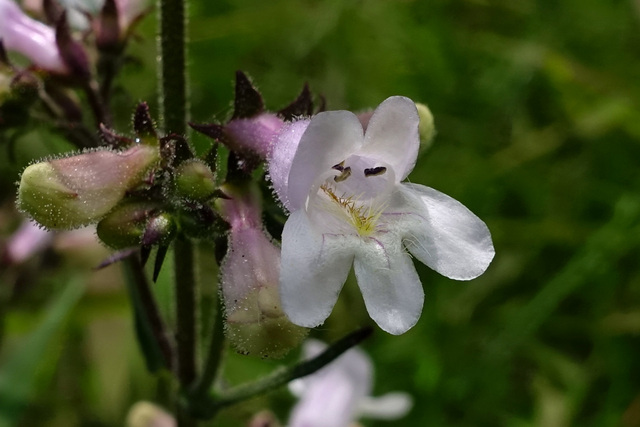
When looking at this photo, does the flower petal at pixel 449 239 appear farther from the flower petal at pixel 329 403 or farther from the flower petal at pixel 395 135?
the flower petal at pixel 329 403

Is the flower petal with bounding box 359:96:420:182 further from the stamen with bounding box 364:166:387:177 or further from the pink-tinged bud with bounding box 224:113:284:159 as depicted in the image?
the pink-tinged bud with bounding box 224:113:284:159

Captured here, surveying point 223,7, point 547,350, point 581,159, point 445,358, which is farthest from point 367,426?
point 223,7

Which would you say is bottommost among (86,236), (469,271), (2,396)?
(2,396)

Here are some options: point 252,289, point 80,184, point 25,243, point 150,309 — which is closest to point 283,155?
point 252,289

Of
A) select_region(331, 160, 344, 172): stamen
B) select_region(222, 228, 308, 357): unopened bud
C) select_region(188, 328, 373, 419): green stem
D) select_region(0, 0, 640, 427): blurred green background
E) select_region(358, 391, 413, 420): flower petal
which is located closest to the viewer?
select_region(222, 228, 308, 357): unopened bud

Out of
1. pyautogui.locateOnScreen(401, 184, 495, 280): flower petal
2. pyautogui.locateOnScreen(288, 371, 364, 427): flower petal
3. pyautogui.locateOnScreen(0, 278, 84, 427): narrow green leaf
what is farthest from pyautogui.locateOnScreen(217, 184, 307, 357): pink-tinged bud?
pyautogui.locateOnScreen(0, 278, 84, 427): narrow green leaf

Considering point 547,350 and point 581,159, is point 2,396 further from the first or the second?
point 581,159

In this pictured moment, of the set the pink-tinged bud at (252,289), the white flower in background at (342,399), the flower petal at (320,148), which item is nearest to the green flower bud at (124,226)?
the pink-tinged bud at (252,289)
